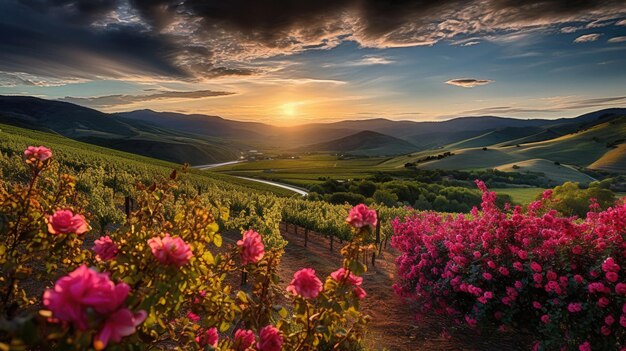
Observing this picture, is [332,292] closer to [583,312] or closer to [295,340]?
[295,340]

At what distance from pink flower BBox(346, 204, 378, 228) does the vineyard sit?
0.05 ft

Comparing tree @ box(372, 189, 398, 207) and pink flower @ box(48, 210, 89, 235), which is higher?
pink flower @ box(48, 210, 89, 235)

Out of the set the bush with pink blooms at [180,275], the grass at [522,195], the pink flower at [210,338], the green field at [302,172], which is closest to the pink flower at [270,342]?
the bush with pink blooms at [180,275]

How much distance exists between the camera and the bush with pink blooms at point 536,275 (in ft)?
22.6

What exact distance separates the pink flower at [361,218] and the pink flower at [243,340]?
1.53 meters

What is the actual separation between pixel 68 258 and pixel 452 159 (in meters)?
137

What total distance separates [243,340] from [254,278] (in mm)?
4220

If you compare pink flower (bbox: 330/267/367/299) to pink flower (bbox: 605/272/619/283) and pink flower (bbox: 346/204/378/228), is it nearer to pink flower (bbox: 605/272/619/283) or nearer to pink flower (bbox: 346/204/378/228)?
pink flower (bbox: 346/204/378/228)

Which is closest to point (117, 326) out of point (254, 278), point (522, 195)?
point (254, 278)

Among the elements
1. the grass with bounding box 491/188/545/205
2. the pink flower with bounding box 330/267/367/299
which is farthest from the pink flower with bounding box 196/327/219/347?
the grass with bounding box 491/188/545/205

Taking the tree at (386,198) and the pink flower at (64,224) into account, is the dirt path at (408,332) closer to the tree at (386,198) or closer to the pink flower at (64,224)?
the pink flower at (64,224)

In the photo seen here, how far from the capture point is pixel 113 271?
3.61 m

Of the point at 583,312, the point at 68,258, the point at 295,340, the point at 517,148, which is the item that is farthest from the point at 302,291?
the point at 517,148

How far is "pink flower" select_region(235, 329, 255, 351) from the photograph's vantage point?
12.0ft
